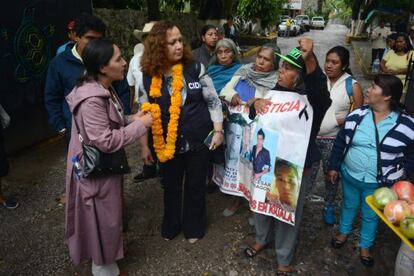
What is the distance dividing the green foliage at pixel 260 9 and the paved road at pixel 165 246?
55.7 ft

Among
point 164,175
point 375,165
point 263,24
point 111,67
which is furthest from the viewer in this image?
point 263,24

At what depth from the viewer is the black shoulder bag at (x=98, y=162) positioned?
2195 millimetres

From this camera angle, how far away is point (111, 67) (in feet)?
7.30

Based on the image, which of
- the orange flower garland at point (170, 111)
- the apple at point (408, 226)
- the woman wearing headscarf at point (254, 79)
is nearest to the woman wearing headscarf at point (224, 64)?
the woman wearing headscarf at point (254, 79)

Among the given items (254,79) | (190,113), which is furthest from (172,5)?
(190,113)

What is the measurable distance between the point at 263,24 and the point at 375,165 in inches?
761

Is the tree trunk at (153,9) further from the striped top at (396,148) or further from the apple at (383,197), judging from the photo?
the apple at (383,197)

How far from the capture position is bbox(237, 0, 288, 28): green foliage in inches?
749

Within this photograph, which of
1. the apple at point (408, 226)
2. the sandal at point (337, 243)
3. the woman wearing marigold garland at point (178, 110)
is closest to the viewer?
the apple at point (408, 226)

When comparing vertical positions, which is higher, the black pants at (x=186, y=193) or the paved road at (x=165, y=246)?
the black pants at (x=186, y=193)

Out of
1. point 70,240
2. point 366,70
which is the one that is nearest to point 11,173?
point 70,240

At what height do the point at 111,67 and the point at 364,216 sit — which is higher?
the point at 111,67

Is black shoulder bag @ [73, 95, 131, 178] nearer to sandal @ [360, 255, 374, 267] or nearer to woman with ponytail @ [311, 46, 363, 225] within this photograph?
woman with ponytail @ [311, 46, 363, 225]

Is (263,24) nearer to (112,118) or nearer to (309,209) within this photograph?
(309,209)
